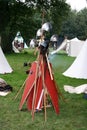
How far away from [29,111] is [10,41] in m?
23.6

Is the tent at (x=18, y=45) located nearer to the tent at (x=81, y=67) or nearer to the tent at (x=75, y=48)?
the tent at (x=75, y=48)

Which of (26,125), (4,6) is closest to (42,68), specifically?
(26,125)

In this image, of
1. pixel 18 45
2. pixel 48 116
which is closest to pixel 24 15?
pixel 18 45

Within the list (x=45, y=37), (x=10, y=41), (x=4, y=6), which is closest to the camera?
(x=45, y=37)

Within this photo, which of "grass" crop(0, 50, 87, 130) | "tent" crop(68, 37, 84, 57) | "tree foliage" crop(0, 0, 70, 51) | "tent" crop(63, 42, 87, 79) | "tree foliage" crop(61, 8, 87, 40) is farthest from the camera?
"tree foliage" crop(61, 8, 87, 40)

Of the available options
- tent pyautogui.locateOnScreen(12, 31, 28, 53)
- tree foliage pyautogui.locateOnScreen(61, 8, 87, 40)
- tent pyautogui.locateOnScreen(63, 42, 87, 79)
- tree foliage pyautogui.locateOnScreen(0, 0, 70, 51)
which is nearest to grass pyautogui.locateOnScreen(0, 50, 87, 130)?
tent pyautogui.locateOnScreen(63, 42, 87, 79)

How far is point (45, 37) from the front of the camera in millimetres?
7809

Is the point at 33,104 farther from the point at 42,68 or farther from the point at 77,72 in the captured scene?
the point at 77,72

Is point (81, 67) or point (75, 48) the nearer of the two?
point (81, 67)

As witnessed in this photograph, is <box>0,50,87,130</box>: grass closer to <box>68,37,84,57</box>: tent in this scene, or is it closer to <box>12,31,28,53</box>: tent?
<box>68,37,84,57</box>: tent

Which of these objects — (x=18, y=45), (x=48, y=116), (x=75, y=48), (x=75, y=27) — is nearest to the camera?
(x=48, y=116)

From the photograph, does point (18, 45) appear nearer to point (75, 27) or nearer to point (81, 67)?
point (81, 67)

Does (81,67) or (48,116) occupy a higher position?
(81,67)

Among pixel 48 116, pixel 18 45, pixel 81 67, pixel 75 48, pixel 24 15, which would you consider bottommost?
pixel 18 45
